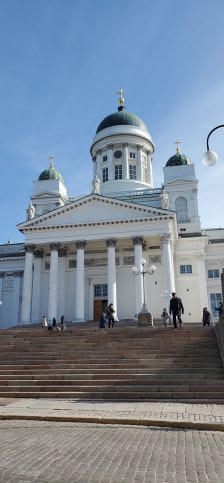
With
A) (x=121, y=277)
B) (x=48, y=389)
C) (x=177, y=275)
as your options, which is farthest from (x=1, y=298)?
(x=48, y=389)

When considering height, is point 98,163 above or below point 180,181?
above

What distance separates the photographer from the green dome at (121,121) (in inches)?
2007

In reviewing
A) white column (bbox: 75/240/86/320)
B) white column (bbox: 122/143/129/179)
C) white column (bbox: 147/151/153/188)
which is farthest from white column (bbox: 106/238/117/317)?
white column (bbox: 147/151/153/188)

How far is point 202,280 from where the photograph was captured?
36.3 m

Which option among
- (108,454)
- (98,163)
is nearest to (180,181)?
(98,163)

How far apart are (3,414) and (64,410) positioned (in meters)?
1.46

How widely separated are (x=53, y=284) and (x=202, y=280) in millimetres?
13182

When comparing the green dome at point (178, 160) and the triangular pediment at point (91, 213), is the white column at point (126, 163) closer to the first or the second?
the green dome at point (178, 160)

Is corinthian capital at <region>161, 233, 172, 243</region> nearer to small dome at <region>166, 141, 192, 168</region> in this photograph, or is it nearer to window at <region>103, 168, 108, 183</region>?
small dome at <region>166, 141, 192, 168</region>

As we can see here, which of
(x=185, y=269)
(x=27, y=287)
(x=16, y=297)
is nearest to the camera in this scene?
(x=27, y=287)

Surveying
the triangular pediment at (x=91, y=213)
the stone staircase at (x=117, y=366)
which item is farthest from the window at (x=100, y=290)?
the stone staircase at (x=117, y=366)

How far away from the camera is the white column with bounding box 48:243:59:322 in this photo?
1264 inches

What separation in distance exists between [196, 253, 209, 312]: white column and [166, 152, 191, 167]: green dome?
41.0 ft

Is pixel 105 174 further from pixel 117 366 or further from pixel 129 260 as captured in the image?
pixel 117 366
